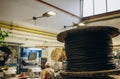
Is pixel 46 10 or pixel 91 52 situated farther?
pixel 46 10

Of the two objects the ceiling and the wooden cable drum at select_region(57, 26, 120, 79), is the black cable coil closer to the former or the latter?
the wooden cable drum at select_region(57, 26, 120, 79)

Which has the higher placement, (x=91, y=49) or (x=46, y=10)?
(x=46, y=10)

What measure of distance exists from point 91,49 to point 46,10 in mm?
5102

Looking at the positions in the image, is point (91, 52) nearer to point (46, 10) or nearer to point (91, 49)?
point (91, 49)

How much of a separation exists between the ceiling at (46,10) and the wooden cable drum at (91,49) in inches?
161

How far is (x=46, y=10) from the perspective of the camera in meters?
6.38

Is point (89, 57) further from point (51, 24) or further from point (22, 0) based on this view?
point (51, 24)

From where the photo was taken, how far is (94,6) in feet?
27.1

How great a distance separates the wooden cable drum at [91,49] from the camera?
1429mm

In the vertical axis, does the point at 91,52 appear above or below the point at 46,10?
below

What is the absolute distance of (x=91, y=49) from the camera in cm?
145

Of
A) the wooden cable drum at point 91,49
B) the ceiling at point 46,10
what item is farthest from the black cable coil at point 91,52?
the ceiling at point 46,10

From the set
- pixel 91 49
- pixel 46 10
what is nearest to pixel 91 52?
pixel 91 49

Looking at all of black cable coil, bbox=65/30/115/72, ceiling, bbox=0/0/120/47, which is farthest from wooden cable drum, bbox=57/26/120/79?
ceiling, bbox=0/0/120/47
